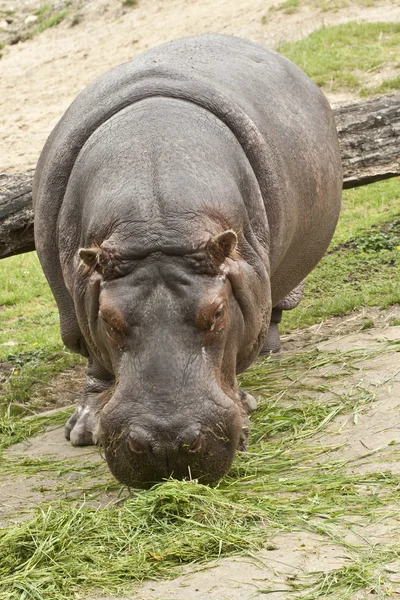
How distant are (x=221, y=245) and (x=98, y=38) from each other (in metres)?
12.8

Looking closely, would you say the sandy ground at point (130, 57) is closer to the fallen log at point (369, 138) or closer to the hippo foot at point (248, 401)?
the hippo foot at point (248, 401)

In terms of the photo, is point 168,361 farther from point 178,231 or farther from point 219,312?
point 178,231

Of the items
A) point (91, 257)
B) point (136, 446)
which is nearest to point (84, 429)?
point (91, 257)

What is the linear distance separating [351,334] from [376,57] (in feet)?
21.8

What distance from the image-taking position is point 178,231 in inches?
154

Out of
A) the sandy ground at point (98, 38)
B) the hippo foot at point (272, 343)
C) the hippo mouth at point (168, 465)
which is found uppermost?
the sandy ground at point (98, 38)

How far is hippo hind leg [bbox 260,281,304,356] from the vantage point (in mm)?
6387

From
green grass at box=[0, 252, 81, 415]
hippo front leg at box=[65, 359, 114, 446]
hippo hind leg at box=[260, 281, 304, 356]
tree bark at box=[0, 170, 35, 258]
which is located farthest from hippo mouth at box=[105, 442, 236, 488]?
tree bark at box=[0, 170, 35, 258]

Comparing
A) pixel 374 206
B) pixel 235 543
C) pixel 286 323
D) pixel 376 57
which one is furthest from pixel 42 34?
pixel 235 543

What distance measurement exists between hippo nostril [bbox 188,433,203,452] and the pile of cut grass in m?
0.13

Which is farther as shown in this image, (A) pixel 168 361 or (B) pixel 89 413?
(B) pixel 89 413

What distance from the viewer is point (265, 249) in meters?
4.61

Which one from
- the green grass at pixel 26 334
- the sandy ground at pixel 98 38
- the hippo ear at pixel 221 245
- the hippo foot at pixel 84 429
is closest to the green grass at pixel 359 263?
the green grass at pixel 26 334

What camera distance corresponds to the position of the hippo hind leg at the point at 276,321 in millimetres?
6387
